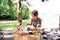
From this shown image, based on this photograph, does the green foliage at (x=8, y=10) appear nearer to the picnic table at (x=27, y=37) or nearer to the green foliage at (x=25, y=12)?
the green foliage at (x=25, y=12)

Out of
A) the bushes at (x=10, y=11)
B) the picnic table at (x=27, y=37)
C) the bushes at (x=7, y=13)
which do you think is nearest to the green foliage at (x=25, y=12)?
the bushes at (x=10, y=11)

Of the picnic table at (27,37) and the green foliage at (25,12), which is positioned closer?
the picnic table at (27,37)

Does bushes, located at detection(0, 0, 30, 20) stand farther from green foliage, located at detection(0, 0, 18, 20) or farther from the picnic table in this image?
the picnic table

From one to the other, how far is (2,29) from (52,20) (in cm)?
89

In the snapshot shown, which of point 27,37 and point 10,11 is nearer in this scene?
point 27,37

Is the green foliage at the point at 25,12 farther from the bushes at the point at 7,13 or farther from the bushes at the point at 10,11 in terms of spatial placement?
the bushes at the point at 7,13

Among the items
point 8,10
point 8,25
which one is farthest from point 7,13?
point 8,25

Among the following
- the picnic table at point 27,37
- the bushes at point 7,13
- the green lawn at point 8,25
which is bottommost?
the picnic table at point 27,37

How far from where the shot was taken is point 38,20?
9.80 ft

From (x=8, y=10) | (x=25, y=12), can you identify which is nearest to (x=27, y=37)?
(x=25, y=12)

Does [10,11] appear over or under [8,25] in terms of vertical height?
over

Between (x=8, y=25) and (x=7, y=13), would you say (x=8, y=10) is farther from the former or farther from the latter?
(x=8, y=25)

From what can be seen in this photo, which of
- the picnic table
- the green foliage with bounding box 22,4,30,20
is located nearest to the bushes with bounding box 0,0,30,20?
the green foliage with bounding box 22,4,30,20

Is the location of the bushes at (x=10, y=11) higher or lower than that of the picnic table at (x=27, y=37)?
higher
